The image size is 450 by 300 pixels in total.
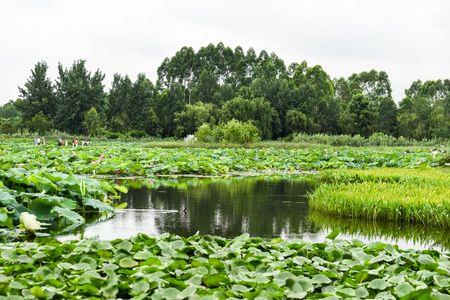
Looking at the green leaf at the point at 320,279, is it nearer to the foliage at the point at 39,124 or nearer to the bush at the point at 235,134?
the bush at the point at 235,134

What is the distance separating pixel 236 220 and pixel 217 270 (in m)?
3.67

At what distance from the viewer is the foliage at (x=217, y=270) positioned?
3676mm

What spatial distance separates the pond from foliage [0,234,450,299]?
5.33ft

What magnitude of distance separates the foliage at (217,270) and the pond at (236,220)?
163 centimetres

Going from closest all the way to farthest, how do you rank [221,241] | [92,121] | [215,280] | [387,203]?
[215,280], [221,241], [387,203], [92,121]

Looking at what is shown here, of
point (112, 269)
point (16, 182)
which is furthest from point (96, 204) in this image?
point (112, 269)

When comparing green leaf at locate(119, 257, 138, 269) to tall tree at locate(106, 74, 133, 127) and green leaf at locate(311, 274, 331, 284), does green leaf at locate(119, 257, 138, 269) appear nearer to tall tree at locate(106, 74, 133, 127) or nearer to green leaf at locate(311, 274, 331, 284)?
green leaf at locate(311, 274, 331, 284)

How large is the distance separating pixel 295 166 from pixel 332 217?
11889mm

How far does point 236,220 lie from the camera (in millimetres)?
8039

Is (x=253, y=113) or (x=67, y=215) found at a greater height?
(x=253, y=113)

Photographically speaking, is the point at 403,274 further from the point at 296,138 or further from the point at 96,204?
the point at 296,138

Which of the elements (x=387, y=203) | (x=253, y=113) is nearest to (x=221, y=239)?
(x=387, y=203)

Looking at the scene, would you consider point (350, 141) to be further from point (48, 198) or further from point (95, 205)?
point (48, 198)

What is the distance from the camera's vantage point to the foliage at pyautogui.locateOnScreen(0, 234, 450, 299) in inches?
145
